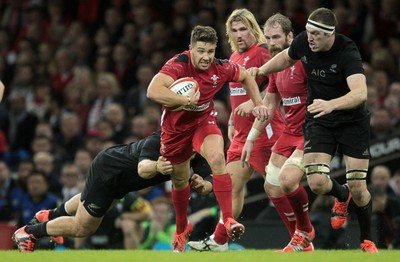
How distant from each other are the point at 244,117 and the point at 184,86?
1.79m

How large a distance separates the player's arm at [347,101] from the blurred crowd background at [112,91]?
277 centimetres

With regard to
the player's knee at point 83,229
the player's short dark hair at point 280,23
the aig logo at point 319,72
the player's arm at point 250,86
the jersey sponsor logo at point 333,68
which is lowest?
the player's knee at point 83,229

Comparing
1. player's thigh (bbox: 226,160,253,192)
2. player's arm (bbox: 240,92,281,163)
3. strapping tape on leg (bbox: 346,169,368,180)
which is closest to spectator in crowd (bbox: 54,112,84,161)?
player's thigh (bbox: 226,160,253,192)

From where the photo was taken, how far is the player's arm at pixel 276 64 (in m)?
10.9

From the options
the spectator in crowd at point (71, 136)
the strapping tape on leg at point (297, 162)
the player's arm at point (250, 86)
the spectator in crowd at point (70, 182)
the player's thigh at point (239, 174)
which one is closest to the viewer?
the player's arm at point (250, 86)

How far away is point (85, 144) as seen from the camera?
55.0 ft

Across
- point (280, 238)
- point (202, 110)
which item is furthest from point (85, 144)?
point (202, 110)

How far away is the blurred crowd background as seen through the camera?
1409cm

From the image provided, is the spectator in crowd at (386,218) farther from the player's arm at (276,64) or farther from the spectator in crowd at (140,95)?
the spectator in crowd at (140,95)

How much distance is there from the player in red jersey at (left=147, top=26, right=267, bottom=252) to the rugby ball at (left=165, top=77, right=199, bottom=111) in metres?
0.05

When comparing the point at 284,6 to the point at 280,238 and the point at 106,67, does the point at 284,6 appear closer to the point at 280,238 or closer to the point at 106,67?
the point at 106,67

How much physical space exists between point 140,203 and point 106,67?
178 inches

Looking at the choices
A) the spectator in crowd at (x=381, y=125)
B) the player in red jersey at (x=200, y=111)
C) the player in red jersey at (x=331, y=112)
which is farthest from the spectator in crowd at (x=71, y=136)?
the player in red jersey at (x=331, y=112)

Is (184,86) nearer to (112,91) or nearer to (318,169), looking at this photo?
(318,169)
